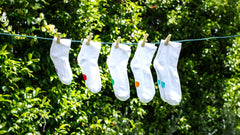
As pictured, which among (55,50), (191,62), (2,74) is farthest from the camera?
(191,62)

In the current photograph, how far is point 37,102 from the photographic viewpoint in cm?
238

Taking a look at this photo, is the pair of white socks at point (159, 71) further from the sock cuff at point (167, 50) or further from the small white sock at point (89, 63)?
the small white sock at point (89, 63)

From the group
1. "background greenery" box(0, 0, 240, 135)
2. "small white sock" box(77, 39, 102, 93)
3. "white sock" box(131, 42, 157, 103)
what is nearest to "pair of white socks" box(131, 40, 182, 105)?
"white sock" box(131, 42, 157, 103)

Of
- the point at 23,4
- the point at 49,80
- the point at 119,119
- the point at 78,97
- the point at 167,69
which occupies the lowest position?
the point at 119,119

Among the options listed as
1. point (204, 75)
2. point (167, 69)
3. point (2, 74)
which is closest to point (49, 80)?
point (2, 74)

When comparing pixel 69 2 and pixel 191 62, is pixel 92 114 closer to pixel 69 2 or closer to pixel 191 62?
pixel 69 2

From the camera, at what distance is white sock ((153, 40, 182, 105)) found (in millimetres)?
1792

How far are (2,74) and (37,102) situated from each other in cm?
38

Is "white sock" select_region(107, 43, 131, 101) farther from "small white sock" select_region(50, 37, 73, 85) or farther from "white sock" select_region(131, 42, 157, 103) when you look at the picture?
"small white sock" select_region(50, 37, 73, 85)

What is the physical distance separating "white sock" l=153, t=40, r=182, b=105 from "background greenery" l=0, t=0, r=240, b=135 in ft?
3.31

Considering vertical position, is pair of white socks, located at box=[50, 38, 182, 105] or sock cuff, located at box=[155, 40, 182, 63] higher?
sock cuff, located at box=[155, 40, 182, 63]

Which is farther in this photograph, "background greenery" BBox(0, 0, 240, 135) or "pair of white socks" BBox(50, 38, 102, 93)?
"background greenery" BBox(0, 0, 240, 135)

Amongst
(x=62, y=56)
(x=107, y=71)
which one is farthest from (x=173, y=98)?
(x=107, y=71)

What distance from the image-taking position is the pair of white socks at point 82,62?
5.83 feet
